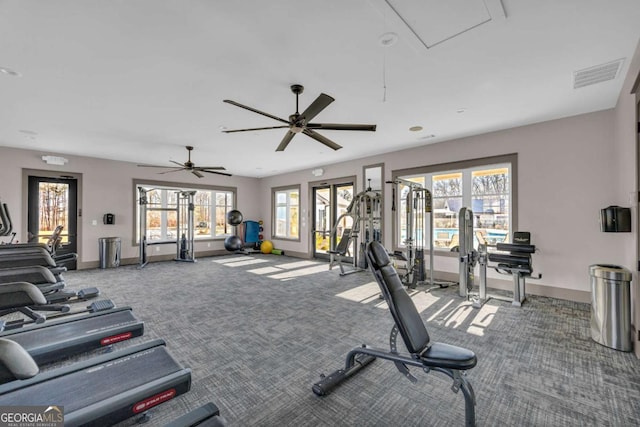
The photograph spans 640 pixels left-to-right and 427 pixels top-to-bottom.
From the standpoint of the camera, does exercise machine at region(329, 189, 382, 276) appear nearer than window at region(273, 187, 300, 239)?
Yes

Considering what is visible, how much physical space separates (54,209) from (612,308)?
1010cm

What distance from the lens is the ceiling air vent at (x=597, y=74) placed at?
2.86 m

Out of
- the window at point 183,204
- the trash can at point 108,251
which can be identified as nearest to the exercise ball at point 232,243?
the window at point 183,204

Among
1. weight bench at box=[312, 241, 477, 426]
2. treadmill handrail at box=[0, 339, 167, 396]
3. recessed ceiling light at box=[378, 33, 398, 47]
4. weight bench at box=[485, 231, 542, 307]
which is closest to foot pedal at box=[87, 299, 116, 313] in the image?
treadmill handrail at box=[0, 339, 167, 396]

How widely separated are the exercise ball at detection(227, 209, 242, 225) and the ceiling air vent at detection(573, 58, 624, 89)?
8378 mm

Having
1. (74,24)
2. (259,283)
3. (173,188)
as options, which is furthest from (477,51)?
(173,188)

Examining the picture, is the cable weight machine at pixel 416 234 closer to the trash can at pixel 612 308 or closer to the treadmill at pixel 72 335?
the trash can at pixel 612 308

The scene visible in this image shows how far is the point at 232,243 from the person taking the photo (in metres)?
9.05

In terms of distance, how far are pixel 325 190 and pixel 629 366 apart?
22.3 ft

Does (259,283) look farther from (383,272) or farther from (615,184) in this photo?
(615,184)

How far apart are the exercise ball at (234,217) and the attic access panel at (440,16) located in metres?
7.84

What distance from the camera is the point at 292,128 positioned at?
129 inches

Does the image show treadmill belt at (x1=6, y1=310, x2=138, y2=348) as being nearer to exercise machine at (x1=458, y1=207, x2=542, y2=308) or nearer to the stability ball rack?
exercise machine at (x1=458, y1=207, x2=542, y2=308)

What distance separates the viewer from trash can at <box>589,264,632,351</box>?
8.90ft
